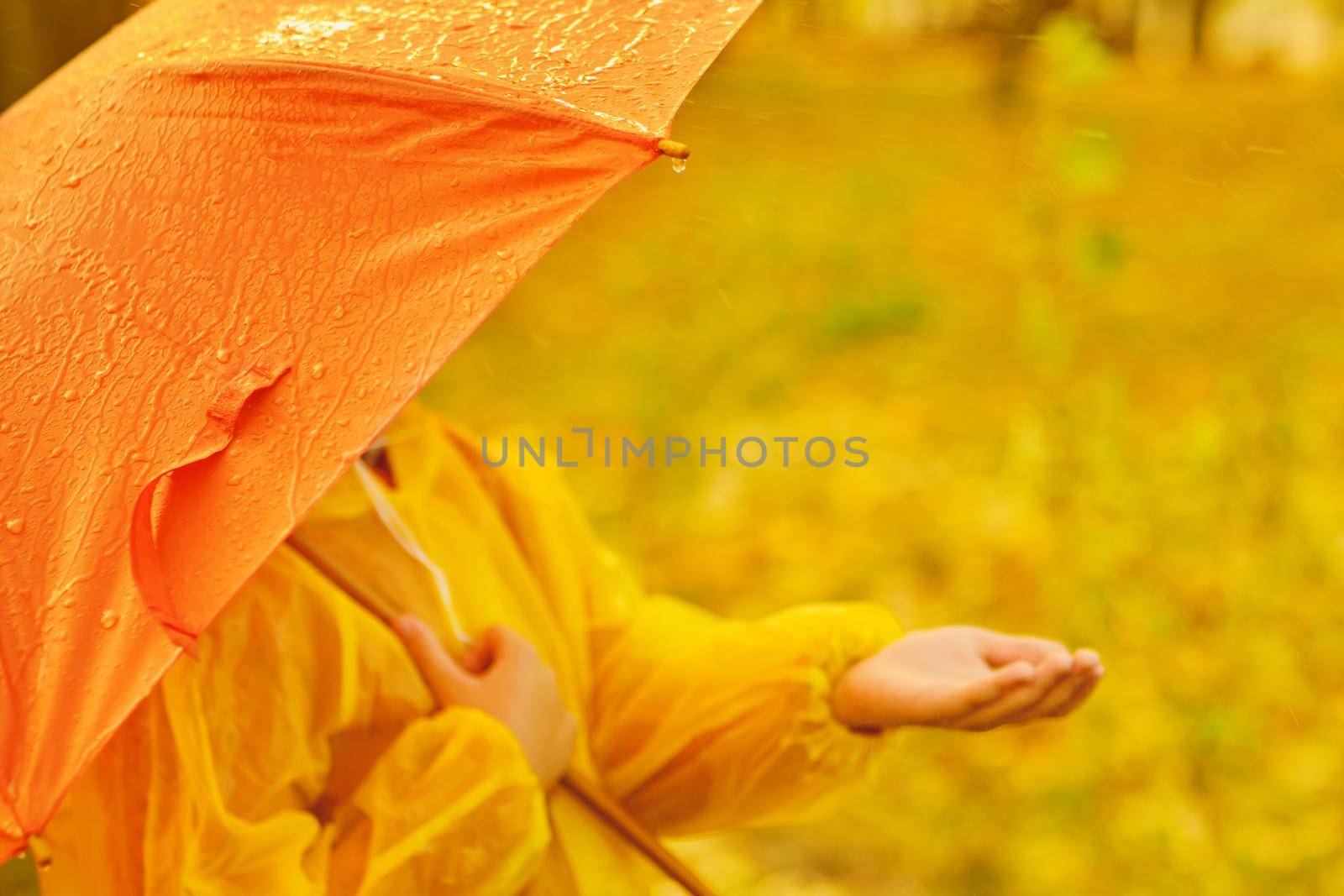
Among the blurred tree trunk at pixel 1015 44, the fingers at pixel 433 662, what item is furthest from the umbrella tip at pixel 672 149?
the blurred tree trunk at pixel 1015 44

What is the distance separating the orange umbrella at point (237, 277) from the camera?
92 cm

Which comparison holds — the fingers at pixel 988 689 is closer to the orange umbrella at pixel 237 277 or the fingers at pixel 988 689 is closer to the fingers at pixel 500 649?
the fingers at pixel 500 649

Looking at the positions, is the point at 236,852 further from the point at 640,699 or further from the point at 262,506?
the point at 640,699

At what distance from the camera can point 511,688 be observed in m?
1.21

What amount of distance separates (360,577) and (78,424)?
34cm

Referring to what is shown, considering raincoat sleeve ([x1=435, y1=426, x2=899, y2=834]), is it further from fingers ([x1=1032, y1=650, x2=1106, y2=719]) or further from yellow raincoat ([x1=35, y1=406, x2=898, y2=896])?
fingers ([x1=1032, y1=650, x2=1106, y2=719])

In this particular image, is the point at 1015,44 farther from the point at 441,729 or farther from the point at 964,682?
the point at 441,729

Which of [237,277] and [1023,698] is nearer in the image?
[237,277]

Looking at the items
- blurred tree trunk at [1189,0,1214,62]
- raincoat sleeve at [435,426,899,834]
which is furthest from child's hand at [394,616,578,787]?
blurred tree trunk at [1189,0,1214,62]

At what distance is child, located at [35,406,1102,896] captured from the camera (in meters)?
1.12

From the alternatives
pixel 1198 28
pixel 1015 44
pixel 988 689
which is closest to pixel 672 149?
pixel 988 689

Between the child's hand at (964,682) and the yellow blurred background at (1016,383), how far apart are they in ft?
3.99

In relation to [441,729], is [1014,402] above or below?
below

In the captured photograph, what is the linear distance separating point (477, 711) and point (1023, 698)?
0.44m
